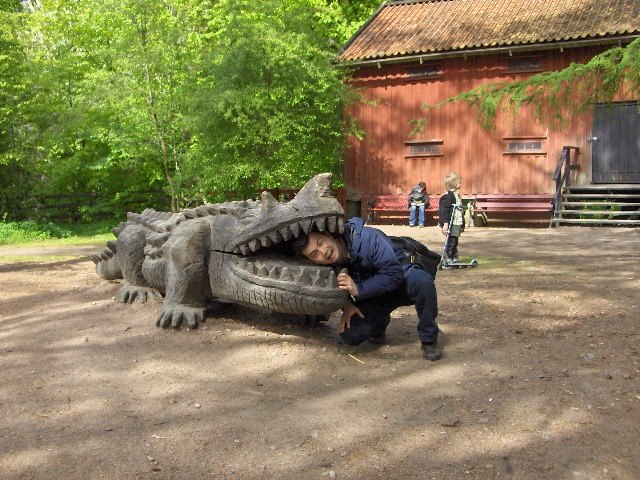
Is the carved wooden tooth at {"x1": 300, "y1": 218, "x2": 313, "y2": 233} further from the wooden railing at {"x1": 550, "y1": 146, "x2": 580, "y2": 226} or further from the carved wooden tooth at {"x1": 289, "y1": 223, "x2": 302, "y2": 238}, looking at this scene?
the wooden railing at {"x1": 550, "y1": 146, "x2": 580, "y2": 226}

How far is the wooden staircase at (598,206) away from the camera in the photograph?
699 inches

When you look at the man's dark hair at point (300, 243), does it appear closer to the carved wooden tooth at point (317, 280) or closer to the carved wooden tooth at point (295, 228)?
the carved wooden tooth at point (295, 228)

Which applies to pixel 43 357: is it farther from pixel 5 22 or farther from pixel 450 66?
pixel 5 22

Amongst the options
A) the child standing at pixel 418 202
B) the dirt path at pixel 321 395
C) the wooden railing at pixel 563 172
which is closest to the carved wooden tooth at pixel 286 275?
the dirt path at pixel 321 395

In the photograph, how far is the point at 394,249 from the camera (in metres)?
5.29

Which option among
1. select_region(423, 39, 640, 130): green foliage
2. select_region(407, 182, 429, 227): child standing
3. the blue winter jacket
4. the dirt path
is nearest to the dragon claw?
the dirt path

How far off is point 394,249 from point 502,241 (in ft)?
32.7

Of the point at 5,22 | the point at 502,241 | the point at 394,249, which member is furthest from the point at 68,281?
the point at 5,22

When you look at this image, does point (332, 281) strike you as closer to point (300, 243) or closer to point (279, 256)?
point (300, 243)

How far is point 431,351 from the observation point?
506 centimetres

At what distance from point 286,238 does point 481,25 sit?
18.3 meters

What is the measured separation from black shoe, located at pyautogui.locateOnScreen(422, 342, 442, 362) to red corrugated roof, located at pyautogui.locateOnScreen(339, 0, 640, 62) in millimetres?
16121

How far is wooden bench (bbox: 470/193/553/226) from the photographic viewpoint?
20.0 m

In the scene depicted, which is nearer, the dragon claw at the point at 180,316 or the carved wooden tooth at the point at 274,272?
the carved wooden tooth at the point at 274,272
